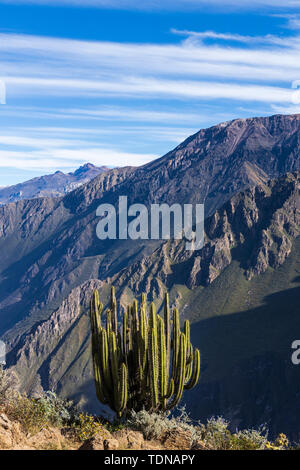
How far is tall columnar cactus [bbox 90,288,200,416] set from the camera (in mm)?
23844

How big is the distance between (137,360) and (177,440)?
6.93 meters

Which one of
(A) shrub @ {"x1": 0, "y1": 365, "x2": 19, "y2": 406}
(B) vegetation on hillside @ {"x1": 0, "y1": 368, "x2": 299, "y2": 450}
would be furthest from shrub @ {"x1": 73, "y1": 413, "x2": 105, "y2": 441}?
(A) shrub @ {"x1": 0, "y1": 365, "x2": 19, "y2": 406}

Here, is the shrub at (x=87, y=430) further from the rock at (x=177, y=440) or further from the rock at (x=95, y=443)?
the rock at (x=177, y=440)

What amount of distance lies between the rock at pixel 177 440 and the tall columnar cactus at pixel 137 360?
4.82m

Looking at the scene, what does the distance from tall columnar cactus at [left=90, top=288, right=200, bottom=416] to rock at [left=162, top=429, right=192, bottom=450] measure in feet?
15.8

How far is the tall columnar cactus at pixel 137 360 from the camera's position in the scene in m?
23.8

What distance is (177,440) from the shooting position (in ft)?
61.3

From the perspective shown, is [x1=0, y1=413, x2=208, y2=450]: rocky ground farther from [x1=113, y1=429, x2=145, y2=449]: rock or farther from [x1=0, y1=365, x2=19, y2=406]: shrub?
[x1=0, y1=365, x2=19, y2=406]: shrub

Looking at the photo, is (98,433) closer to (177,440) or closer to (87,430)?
(87,430)

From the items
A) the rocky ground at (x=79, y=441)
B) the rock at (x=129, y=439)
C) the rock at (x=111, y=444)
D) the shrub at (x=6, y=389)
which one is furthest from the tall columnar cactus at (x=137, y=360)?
the rock at (x=111, y=444)

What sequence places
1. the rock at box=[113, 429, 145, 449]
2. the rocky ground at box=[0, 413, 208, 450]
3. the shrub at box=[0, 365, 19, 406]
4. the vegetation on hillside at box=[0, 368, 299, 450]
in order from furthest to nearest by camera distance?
the shrub at box=[0, 365, 19, 406]
the rock at box=[113, 429, 145, 449]
the vegetation on hillside at box=[0, 368, 299, 450]
the rocky ground at box=[0, 413, 208, 450]

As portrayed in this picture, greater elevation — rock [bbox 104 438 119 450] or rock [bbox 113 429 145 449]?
rock [bbox 104 438 119 450]

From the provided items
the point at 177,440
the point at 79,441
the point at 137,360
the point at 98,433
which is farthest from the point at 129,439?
the point at 137,360
